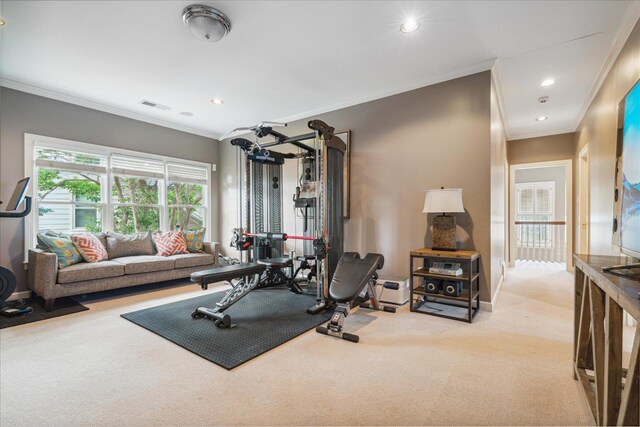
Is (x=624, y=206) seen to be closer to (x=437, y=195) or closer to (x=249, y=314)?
(x=437, y=195)

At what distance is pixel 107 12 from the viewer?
2.38 metres

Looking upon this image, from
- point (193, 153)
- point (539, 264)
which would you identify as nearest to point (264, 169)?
point (193, 153)

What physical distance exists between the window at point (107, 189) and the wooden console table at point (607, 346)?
5.49m

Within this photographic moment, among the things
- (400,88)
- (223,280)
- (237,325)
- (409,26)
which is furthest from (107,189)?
(409,26)

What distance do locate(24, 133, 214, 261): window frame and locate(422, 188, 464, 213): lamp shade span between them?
14.4ft

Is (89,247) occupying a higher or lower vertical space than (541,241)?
higher

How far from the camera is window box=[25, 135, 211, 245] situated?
12.9ft

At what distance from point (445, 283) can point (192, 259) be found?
3.59 metres

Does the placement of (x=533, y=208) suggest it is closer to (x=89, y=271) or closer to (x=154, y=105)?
(x=154, y=105)

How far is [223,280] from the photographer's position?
3074mm

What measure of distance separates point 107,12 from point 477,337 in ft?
13.4

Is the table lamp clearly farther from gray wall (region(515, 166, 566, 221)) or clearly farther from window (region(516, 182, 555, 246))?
gray wall (region(515, 166, 566, 221))

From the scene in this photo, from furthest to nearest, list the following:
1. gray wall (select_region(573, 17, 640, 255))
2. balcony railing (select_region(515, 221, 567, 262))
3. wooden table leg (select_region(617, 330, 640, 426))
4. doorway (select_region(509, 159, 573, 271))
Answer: balcony railing (select_region(515, 221, 567, 262)) → doorway (select_region(509, 159, 573, 271)) → gray wall (select_region(573, 17, 640, 255)) → wooden table leg (select_region(617, 330, 640, 426))

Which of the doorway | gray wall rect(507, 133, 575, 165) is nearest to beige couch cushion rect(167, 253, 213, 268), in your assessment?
the doorway
